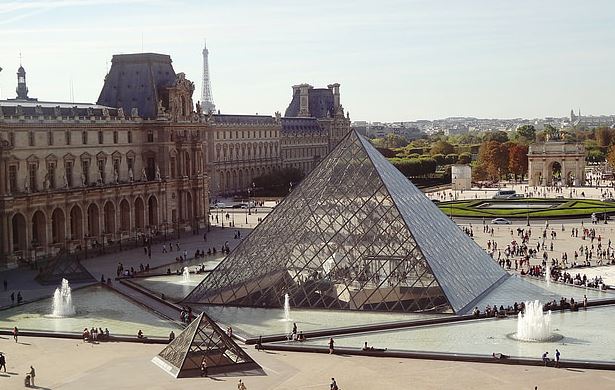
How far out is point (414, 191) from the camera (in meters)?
40.9

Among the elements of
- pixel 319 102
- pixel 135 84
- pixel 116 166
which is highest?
pixel 319 102

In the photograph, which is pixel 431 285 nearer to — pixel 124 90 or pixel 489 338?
pixel 489 338

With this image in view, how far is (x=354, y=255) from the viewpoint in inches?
1389

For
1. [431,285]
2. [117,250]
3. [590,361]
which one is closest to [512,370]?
[590,361]

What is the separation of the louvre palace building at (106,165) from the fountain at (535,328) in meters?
28.6

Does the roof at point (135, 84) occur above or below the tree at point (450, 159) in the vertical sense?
above

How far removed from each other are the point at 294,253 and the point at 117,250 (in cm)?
2270

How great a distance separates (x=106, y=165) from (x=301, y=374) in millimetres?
35171

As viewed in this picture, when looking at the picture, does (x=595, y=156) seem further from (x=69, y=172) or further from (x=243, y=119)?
(x=69, y=172)

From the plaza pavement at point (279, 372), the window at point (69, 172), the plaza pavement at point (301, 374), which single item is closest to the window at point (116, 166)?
the window at point (69, 172)

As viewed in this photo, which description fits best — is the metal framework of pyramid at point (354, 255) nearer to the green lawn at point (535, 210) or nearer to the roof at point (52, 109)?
the roof at point (52, 109)

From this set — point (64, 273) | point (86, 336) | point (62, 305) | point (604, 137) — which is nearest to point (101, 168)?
point (64, 273)

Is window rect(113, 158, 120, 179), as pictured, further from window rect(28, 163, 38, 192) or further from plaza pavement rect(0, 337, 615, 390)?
plaza pavement rect(0, 337, 615, 390)

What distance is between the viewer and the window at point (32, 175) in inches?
2023
